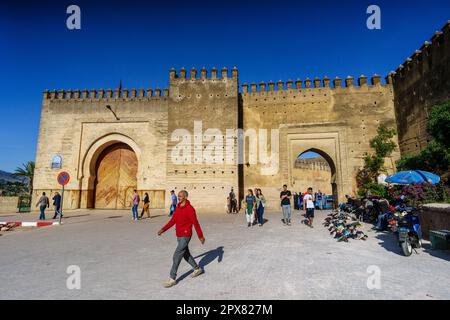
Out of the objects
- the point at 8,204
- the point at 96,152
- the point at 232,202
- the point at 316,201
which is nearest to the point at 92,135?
the point at 96,152

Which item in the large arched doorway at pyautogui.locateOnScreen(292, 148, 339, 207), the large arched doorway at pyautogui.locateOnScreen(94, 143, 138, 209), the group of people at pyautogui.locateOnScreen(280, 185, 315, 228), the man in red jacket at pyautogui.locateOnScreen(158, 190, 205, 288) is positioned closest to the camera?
the man in red jacket at pyautogui.locateOnScreen(158, 190, 205, 288)

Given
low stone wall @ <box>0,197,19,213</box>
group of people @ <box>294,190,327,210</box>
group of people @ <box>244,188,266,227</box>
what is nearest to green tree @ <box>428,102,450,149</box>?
group of people @ <box>244,188,266,227</box>

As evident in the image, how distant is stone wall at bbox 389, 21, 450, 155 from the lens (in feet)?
37.4

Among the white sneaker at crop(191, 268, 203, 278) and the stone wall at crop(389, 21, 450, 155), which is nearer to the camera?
the white sneaker at crop(191, 268, 203, 278)

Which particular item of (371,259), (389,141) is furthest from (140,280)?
(389,141)

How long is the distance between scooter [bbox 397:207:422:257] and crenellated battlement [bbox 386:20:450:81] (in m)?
9.95

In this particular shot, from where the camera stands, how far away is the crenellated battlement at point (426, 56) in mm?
11220

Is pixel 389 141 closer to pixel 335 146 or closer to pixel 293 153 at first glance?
pixel 335 146

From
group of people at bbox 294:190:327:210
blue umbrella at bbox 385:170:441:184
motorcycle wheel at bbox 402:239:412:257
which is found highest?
blue umbrella at bbox 385:170:441:184

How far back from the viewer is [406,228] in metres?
5.24

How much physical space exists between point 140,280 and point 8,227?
8.72 m

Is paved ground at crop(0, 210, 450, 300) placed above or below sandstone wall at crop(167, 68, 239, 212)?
below

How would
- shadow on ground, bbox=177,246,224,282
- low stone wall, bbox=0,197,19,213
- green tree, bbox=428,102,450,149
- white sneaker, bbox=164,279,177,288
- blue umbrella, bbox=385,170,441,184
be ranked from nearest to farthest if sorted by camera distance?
white sneaker, bbox=164,279,177,288 → shadow on ground, bbox=177,246,224,282 → blue umbrella, bbox=385,170,441,184 → green tree, bbox=428,102,450,149 → low stone wall, bbox=0,197,19,213

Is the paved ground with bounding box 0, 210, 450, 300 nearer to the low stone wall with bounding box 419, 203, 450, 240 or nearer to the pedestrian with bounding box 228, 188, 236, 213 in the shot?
the low stone wall with bounding box 419, 203, 450, 240
